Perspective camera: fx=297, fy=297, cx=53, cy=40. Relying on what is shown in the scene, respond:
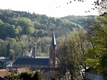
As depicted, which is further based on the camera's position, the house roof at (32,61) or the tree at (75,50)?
the house roof at (32,61)

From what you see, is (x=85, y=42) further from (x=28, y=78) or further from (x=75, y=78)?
(x=28, y=78)

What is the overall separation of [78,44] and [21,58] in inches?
2574

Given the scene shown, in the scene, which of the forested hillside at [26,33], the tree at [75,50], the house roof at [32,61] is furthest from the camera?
the forested hillside at [26,33]

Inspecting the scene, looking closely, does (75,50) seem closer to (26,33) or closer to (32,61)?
(32,61)

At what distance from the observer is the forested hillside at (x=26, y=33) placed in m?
111

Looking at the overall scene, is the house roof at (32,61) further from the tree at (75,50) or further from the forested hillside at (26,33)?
the tree at (75,50)

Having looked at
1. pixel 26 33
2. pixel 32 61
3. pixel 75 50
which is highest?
pixel 26 33

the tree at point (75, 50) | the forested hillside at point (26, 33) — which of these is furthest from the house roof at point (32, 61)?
the tree at point (75, 50)

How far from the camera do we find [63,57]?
3906 cm

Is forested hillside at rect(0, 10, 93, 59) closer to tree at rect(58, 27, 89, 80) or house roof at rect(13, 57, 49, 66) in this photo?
house roof at rect(13, 57, 49, 66)

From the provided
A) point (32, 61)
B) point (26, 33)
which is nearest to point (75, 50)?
point (32, 61)

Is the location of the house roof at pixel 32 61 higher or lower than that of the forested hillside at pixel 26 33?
lower

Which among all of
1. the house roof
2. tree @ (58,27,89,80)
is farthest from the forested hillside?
tree @ (58,27,89,80)

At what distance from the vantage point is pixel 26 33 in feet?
507
